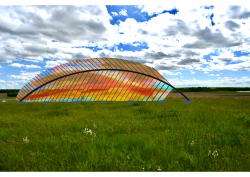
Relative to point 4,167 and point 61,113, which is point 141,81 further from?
point 4,167

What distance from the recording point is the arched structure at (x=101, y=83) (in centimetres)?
1616

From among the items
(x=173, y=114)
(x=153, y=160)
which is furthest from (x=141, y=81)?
(x=153, y=160)

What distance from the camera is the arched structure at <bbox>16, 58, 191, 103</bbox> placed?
636 inches

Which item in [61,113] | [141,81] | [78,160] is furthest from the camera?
[141,81]

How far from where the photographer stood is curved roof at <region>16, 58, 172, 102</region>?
16.2m

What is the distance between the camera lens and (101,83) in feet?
53.9

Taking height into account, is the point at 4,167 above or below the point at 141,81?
below

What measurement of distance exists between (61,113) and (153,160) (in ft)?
31.5

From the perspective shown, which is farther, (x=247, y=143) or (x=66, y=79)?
(x=66, y=79)

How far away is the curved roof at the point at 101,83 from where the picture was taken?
16.2 meters

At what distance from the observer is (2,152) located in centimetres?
445

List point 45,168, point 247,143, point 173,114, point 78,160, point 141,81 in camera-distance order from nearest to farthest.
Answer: point 45,168
point 78,160
point 247,143
point 173,114
point 141,81

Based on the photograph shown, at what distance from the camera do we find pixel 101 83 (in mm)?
16438

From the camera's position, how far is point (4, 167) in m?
3.75
